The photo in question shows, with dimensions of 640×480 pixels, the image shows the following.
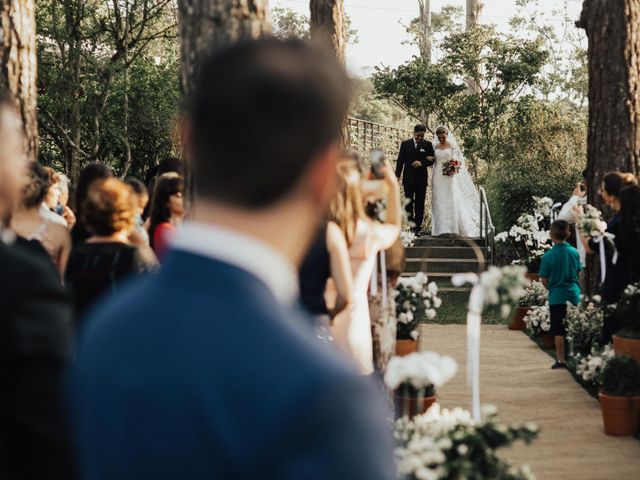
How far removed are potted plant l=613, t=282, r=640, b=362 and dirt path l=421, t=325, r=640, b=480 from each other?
0.55 metres

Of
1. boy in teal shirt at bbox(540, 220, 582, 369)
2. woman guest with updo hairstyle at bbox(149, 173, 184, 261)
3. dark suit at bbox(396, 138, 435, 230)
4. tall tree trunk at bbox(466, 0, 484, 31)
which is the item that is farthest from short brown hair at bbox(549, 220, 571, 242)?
tall tree trunk at bbox(466, 0, 484, 31)

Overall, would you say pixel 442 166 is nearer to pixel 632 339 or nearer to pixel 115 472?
pixel 632 339

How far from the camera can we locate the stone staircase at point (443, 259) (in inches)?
656

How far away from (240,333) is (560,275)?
8.86m

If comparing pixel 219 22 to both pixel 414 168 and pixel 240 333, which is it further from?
pixel 414 168

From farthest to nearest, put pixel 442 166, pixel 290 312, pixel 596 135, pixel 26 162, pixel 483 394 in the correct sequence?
pixel 442 166 → pixel 596 135 → pixel 483 394 → pixel 26 162 → pixel 290 312

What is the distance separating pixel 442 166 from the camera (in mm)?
17656

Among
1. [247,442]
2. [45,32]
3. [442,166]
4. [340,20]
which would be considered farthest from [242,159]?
[45,32]

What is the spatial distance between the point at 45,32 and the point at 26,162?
16956 mm

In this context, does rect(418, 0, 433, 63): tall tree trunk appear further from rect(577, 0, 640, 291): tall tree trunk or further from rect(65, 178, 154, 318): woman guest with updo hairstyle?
rect(65, 178, 154, 318): woman guest with updo hairstyle

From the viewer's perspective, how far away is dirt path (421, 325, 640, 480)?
21.0ft

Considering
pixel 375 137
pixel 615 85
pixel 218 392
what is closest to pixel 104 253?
pixel 218 392

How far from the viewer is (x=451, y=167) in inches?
688

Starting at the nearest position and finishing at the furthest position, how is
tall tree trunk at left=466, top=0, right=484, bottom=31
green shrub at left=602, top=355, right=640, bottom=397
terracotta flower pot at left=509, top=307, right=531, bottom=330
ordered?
green shrub at left=602, top=355, right=640, bottom=397
terracotta flower pot at left=509, top=307, right=531, bottom=330
tall tree trunk at left=466, top=0, right=484, bottom=31
